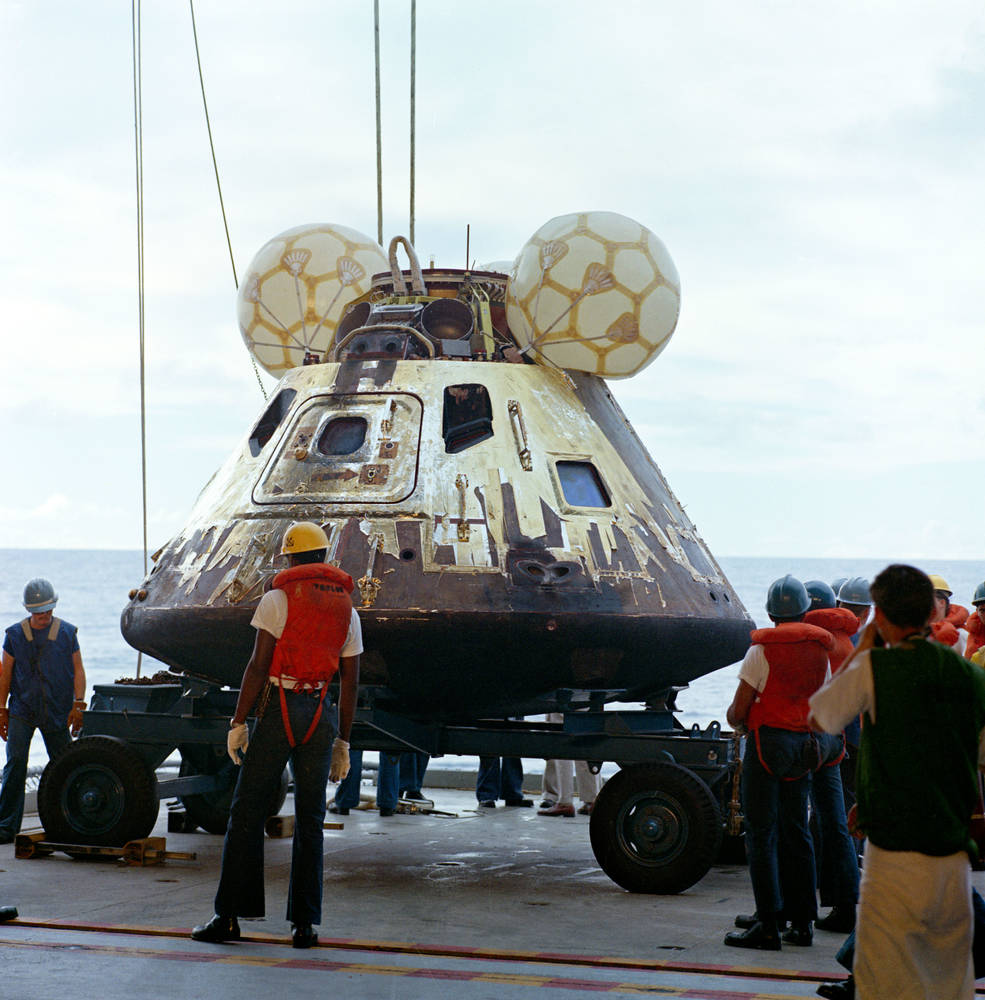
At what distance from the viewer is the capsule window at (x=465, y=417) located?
6238 millimetres

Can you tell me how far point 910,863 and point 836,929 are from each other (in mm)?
2273

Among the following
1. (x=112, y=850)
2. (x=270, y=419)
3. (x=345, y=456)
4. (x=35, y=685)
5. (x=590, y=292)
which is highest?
(x=590, y=292)

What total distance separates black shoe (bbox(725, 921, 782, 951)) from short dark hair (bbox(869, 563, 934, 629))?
1.97m

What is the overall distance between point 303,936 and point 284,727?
2.10ft

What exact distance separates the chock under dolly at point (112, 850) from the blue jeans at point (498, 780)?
2823 millimetres

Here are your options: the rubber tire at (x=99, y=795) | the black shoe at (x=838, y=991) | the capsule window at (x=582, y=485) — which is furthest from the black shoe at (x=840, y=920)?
the rubber tire at (x=99, y=795)

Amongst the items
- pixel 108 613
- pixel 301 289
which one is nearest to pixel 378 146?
pixel 301 289

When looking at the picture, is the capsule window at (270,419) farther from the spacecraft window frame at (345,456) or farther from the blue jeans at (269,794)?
the blue jeans at (269,794)

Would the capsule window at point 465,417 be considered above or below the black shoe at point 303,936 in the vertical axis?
above

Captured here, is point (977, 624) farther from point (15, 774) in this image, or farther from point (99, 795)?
point (15, 774)

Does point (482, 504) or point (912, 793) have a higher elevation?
point (482, 504)

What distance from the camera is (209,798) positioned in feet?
24.6

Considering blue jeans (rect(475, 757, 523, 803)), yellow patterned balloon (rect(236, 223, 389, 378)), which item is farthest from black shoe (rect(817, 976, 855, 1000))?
blue jeans (rect(475, 757, 523, 803))

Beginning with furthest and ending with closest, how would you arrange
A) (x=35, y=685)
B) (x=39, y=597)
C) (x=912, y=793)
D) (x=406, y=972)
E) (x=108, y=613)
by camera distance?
(x=108, y=613), (x=39, y=597), (x=35, y=685), (x=406, y=972), (x=912, y=793)
